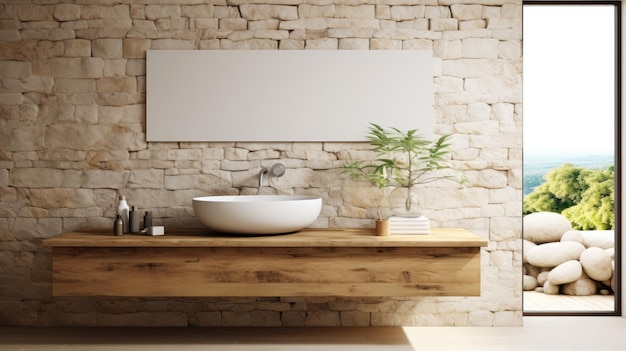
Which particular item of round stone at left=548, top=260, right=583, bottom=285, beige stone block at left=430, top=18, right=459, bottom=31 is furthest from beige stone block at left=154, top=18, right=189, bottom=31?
round stone at left=548, top=260, right=583, bottom=285

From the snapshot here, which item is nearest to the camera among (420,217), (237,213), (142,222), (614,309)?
(237,213)

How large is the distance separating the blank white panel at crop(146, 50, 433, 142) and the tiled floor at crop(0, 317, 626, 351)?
1220mm

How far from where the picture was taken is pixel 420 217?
11.8 feet

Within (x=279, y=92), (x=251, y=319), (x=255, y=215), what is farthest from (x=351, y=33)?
(x=251, y=319)

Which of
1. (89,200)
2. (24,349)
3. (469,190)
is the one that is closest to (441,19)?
(469,190)

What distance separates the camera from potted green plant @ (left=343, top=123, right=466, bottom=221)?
12.2ft

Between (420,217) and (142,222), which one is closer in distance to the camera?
(420,217)

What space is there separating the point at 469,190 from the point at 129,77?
2.29 metres

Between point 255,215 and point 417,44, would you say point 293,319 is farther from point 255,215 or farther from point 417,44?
point 417,44

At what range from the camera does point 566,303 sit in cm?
430

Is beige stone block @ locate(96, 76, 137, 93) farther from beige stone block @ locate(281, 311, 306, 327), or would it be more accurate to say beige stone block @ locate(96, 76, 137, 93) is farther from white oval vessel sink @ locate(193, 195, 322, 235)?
beige stone block @ locate(281, 311, 306, 327)

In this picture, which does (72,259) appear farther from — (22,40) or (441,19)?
(441,19)

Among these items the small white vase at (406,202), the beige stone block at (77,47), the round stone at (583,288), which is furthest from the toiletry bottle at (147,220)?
the round stone at (583,288)

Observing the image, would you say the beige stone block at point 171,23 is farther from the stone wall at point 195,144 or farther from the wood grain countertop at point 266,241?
the wood grain countertop at point 266,241
